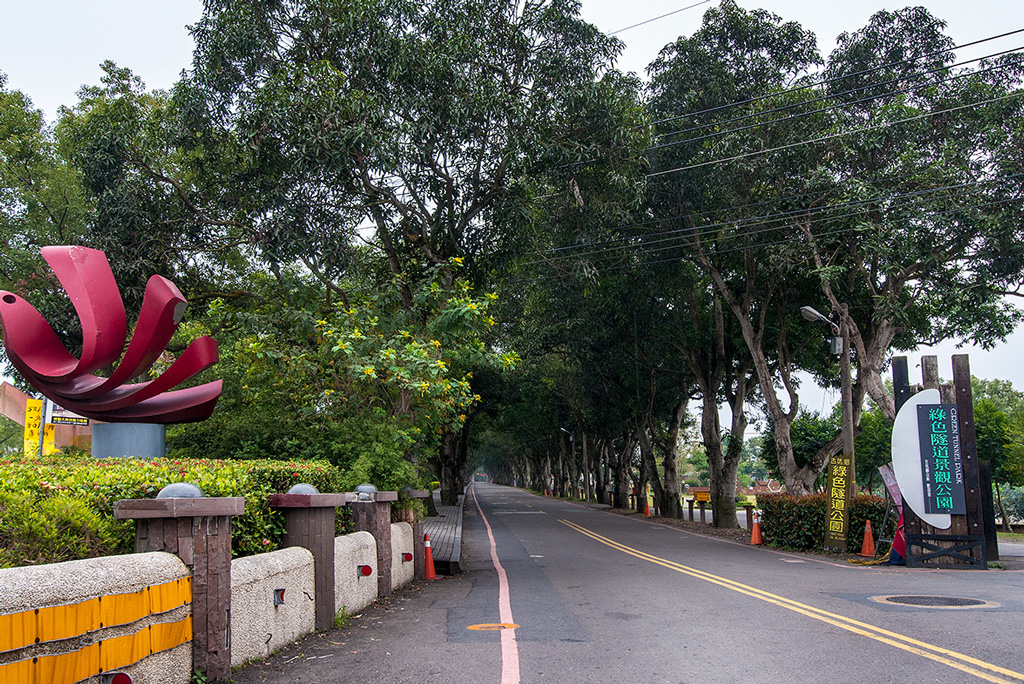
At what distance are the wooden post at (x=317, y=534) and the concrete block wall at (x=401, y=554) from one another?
3457mm

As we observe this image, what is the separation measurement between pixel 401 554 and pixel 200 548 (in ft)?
24.2

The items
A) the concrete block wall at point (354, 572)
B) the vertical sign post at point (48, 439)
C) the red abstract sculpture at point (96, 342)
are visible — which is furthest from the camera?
the vertical sign post at point (48, 439)

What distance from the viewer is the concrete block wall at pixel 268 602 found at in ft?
20.9

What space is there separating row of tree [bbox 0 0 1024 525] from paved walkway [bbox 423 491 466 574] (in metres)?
2.32

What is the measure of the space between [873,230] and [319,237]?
12168 mm

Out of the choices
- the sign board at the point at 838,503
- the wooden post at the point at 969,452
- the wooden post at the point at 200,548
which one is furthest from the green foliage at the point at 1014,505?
the wooden post at the point at 200,548

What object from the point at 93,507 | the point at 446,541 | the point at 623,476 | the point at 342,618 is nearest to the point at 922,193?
the point at 446,541

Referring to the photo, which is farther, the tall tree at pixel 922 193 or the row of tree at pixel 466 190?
the tall tree at pixel 922 193

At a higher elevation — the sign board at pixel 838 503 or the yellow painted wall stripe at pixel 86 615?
the yellow painted wall stripe at pixel 86 615

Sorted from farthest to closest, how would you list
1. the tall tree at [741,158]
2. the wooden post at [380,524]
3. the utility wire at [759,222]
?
the tall tree at [741,158], the utility wire at [759,222], the wooden post at [380,524]

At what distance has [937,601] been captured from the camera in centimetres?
1030

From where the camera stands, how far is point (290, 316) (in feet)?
45.7

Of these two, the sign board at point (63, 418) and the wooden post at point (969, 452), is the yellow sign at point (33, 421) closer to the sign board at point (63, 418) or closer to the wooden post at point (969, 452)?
the sign board at point (63, 418)

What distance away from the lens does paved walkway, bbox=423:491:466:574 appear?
15.2 meters
